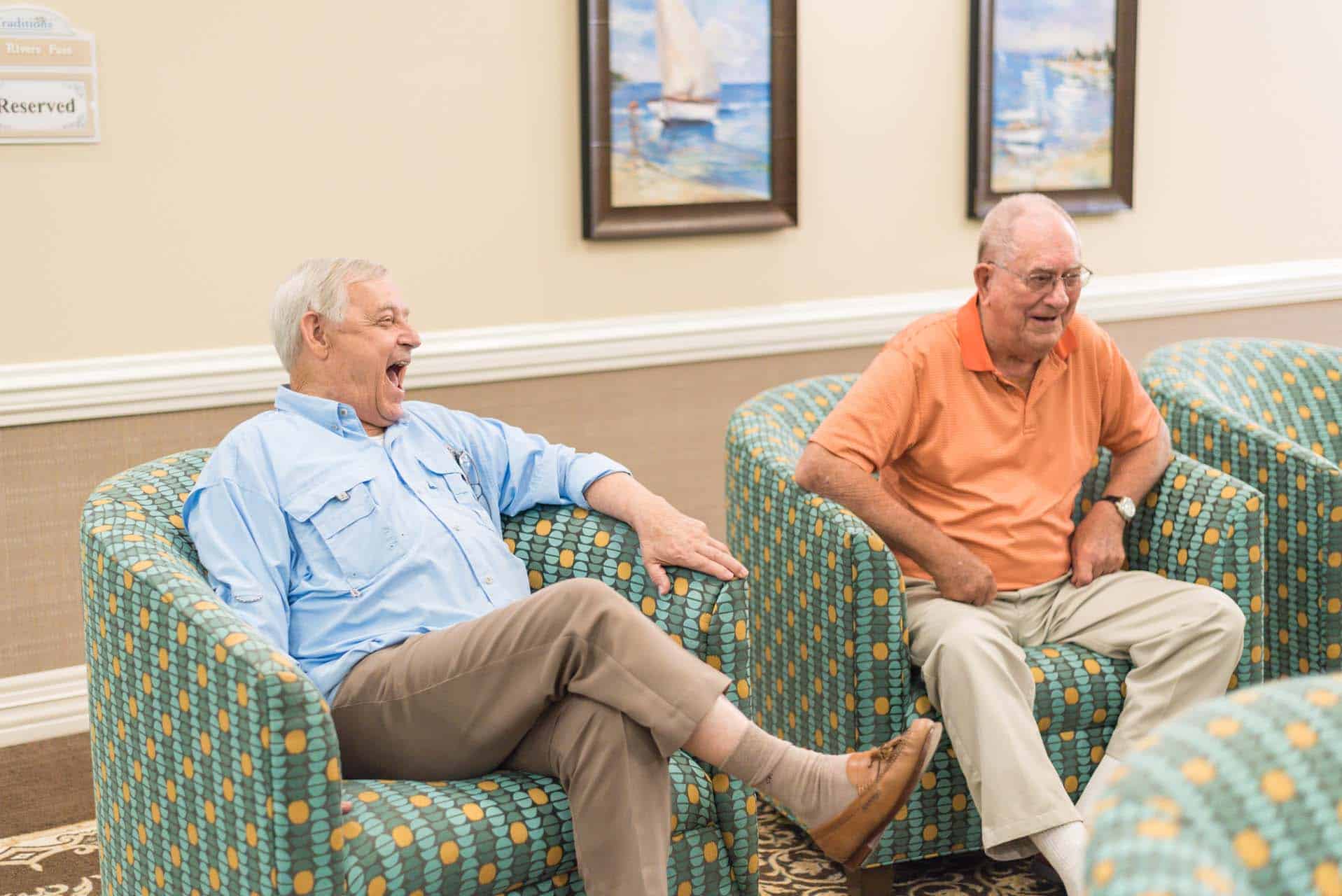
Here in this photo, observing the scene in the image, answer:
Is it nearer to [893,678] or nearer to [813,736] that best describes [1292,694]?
[893,678]

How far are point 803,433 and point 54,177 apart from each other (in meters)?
1.64

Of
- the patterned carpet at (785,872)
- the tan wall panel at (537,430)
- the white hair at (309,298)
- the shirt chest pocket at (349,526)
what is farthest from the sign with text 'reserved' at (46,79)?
the patterned carpet at (785,872)

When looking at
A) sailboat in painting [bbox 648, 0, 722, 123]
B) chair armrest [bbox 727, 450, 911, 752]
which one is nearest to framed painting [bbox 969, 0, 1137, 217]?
sailboat in painting [bbox 648, 0, 722, 123]

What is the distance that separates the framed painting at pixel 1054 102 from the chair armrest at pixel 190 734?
2650 millimetres

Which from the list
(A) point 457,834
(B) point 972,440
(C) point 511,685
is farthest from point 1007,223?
(A) point 457,834

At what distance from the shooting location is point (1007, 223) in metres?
2.77

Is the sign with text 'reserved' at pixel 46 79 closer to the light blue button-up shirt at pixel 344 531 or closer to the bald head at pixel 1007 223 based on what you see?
the light blue button-up shirt at pixel 344 531

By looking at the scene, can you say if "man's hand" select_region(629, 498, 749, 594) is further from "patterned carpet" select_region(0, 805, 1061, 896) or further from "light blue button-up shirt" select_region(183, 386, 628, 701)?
"patterned carpet" select_region(0, 805, 1061, 896)

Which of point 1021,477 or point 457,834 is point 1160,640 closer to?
point 1021,477

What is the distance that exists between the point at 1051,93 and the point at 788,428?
1.72m

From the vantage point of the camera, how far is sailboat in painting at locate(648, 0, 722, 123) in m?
3.60

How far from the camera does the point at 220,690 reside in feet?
6.02

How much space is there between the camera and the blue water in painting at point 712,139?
360 centimetres

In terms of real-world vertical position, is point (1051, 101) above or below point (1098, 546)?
above
